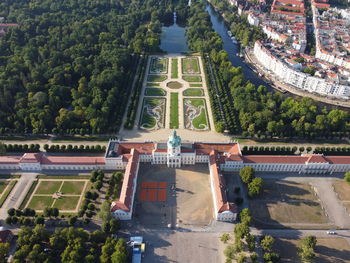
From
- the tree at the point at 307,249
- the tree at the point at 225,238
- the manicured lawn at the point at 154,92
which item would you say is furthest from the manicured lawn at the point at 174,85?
the tree at the point at 307,249

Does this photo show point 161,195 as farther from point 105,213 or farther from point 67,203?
point 67,203

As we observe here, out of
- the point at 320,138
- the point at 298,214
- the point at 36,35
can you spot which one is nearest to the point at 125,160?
the point at 298,214

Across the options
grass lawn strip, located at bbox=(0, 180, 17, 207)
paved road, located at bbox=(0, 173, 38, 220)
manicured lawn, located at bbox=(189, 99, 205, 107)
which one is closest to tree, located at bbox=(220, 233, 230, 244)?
paved road, located at bbox=(0, 173, 38, 220)

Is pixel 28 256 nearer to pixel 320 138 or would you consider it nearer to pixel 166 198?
pixel 166 198

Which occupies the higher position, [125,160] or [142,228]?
[125,160]

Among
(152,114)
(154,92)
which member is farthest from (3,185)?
(154,92)
